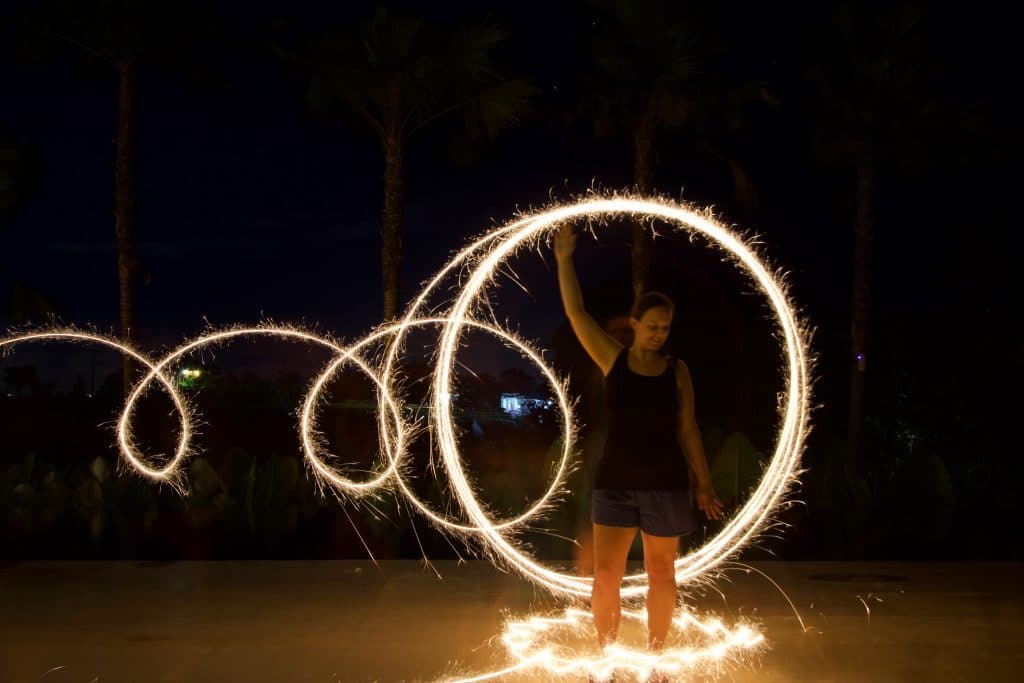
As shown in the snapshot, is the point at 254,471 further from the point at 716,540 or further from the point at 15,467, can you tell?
the point at 716,540

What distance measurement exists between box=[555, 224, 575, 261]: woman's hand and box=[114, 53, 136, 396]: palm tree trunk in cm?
1013

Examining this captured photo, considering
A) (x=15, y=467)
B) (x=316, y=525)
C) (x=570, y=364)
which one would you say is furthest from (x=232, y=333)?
(x=570, y=364)

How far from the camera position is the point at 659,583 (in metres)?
5.20

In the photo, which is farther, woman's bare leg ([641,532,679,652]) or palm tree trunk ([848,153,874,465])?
palm tree trunk ([848,153,874,465])

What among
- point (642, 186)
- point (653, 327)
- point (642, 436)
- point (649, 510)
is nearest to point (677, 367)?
point (653, 327)

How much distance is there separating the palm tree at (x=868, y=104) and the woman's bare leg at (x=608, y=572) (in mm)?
12174

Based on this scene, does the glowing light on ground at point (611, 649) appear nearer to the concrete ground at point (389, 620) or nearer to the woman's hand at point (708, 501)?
the concrete ground at point (389, 620)

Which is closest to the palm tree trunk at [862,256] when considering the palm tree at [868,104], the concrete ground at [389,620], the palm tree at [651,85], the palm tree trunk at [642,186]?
the palm tree at [868,104]

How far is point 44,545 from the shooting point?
10.0 metres

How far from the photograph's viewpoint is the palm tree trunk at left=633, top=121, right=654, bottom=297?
1520cm

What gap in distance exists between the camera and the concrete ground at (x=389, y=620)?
17.7 feet

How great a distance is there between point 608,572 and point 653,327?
1173 millimetres

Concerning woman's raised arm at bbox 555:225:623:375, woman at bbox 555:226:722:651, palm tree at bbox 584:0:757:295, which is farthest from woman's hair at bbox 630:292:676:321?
palm tree at bbox 584:0:757:295

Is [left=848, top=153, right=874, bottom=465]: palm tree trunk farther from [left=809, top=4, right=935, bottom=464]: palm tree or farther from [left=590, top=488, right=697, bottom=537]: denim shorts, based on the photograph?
[left=590, top=488, right=697, bottom=537]: denim shorts
